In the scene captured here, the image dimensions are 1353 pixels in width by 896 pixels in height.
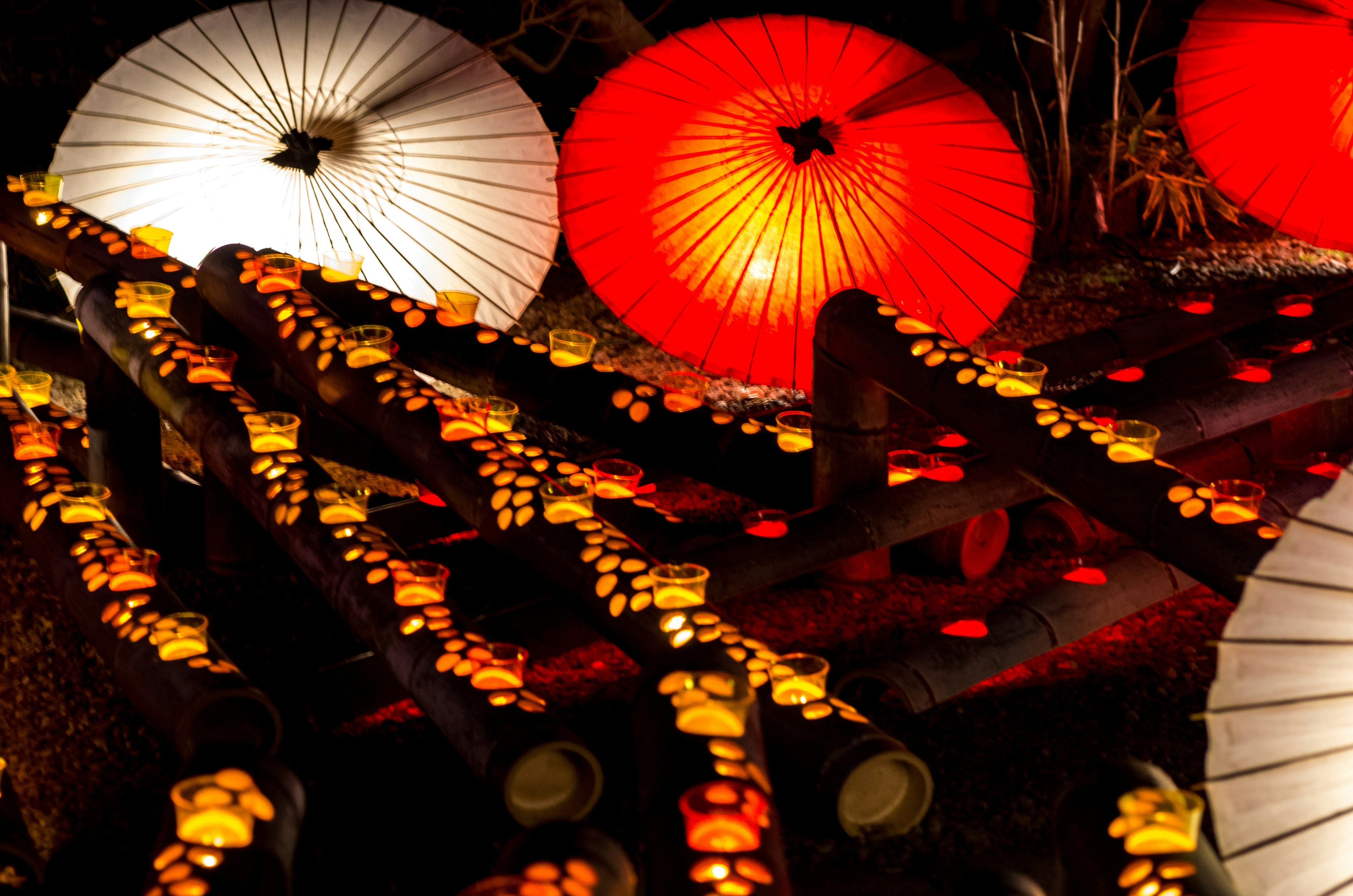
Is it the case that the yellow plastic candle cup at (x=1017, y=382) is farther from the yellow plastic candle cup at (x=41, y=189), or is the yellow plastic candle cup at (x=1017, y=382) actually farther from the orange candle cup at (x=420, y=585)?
the yellow plastic candle cup at (x=41, y=189)

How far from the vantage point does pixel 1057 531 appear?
3777mm

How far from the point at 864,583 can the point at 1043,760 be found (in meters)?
0.92

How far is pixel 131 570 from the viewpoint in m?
2.55

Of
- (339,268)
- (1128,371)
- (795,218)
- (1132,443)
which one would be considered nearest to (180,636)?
(339,268)

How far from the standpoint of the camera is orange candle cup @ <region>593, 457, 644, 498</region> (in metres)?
3.11

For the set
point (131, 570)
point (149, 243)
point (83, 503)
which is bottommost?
point (131, 570)

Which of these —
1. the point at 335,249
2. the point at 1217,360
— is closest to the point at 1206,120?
the point at 1217,360

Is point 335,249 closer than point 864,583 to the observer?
No

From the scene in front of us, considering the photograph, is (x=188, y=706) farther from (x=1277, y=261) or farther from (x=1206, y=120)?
(x=1277, y=261)

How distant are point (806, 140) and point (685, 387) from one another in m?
1.08

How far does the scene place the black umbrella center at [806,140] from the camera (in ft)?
12.9

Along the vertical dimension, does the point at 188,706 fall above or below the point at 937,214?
below

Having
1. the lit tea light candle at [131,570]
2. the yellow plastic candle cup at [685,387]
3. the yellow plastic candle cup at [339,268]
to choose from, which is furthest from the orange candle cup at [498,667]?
the yellow plastic candle cup at [339,268]

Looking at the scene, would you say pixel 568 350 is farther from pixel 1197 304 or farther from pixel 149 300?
pixel 1197 304
